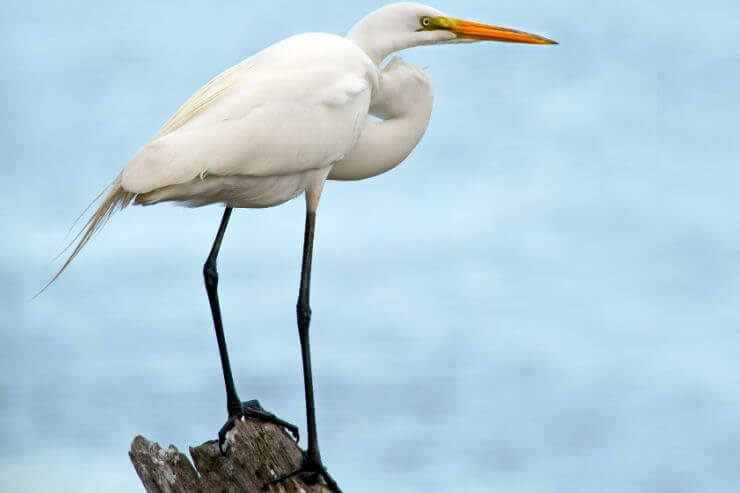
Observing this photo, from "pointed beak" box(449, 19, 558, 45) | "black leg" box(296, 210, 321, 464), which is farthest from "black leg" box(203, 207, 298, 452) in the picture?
"pointed beak" box(449, 19, 558, 45)

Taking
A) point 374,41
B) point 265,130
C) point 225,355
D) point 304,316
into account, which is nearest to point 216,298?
point 225,355

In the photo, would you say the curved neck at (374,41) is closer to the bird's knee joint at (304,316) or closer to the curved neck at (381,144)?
the curved neck at (381,144)

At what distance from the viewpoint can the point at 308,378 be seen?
19.5ft

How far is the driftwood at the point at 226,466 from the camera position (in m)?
5.11

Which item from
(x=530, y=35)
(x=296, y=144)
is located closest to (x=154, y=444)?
(x=296, y=144)

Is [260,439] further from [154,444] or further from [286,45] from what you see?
[286,45]

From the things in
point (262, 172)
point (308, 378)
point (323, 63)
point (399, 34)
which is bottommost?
point (308, 378)

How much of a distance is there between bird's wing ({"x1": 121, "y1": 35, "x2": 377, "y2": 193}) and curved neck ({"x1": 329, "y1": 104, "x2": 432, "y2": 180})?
1.34 feet

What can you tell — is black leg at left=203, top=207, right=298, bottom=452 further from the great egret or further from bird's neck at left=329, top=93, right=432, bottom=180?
bird's neck at left=329, top=93, right=432, bottom=180

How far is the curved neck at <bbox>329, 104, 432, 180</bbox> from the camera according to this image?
634 cm

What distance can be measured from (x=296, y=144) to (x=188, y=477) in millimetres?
1652

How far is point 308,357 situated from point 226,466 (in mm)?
963

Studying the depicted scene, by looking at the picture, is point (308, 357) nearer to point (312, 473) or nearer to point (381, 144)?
point (312, 473)

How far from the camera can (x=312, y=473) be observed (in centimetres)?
538
